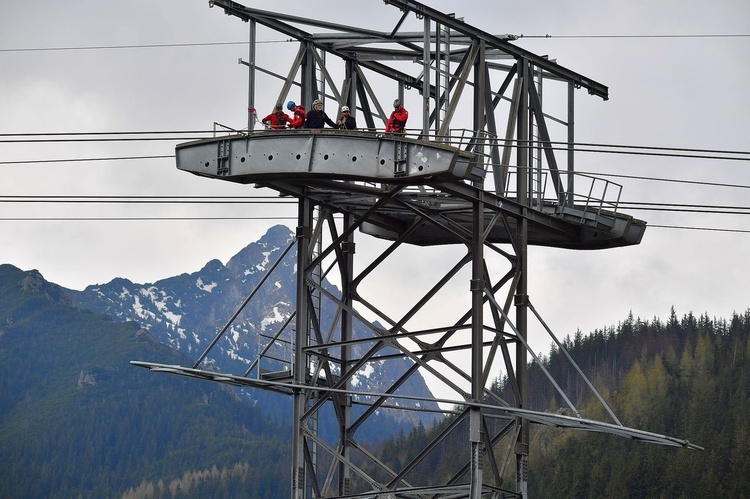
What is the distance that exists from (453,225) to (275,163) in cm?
677

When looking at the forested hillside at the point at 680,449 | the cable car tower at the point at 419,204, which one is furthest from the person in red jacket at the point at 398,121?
the forested hillside at the point at 680,449

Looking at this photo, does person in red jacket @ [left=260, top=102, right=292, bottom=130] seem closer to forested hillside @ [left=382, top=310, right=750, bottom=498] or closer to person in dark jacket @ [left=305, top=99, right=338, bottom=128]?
person in dark jacket @ [left=305, top=99, right=338, bottom=128]

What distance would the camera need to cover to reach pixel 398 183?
41.5m

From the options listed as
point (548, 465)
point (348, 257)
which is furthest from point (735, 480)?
A: point (348, 257)

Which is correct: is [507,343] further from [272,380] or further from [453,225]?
[272,380]

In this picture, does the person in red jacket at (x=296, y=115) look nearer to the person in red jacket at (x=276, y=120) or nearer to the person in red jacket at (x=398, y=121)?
the person in red jacket at (x=276, y=120)

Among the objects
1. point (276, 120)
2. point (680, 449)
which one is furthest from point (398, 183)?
point (680, 449)

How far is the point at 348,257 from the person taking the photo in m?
49.8

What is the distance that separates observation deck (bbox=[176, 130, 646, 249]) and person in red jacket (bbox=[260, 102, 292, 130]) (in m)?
1.61

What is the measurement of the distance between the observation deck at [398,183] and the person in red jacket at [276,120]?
1.61 metres

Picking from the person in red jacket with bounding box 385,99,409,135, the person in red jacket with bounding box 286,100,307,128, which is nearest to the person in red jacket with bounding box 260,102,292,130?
the person in red jacket with bounding box 286,100,307,128

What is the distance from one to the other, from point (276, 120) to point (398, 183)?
5.05 meters

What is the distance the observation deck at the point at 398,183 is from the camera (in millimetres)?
41031

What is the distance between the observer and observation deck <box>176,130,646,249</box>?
1615 inches
